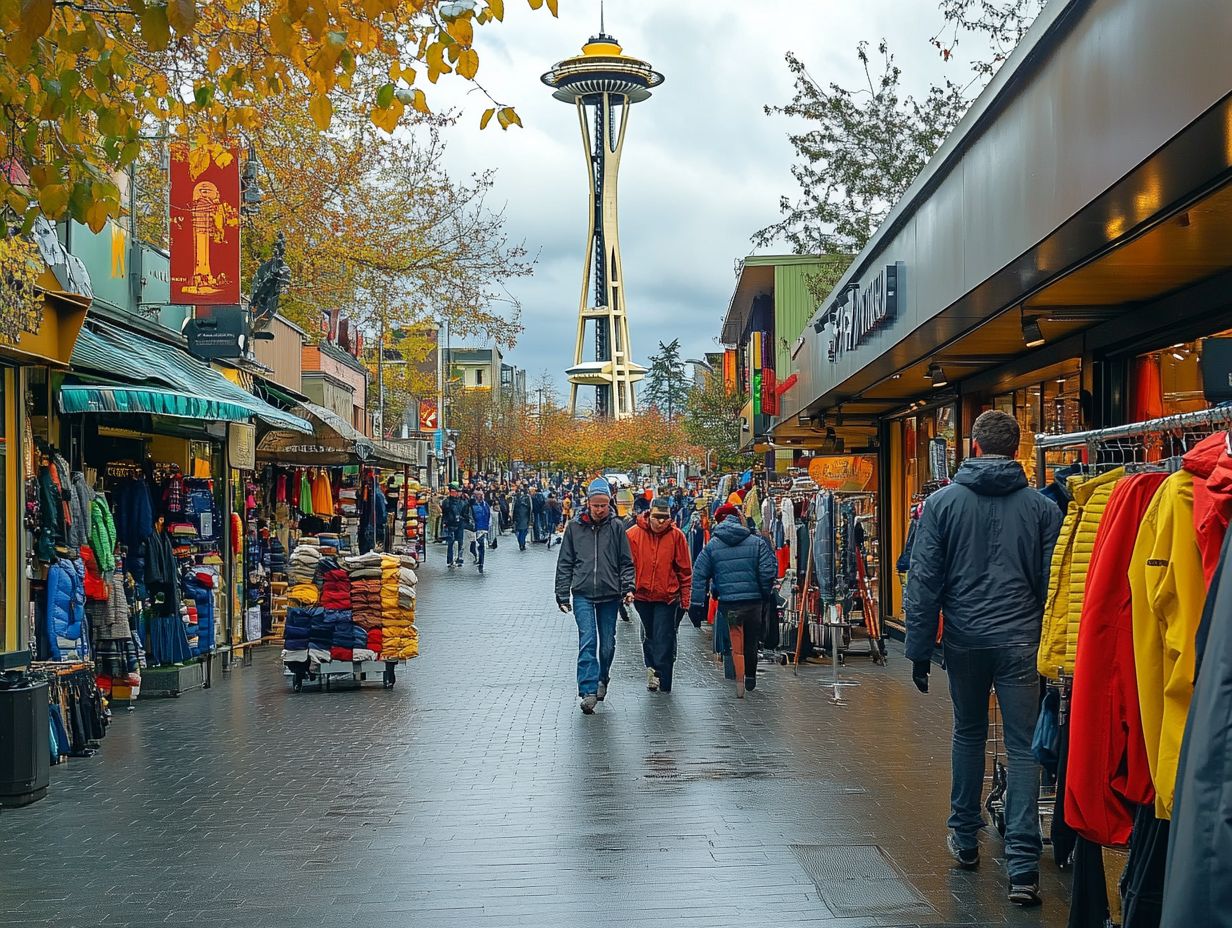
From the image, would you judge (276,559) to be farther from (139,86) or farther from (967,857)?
(967,857)

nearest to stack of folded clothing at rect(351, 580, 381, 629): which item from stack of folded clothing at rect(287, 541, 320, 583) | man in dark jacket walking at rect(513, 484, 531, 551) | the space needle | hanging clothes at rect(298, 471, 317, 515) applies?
stack of folded clothing at rect(287, 541, 320, 583)

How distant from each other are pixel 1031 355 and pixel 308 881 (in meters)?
8.41

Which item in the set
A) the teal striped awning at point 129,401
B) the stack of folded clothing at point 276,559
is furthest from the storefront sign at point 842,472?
the stack of folded clothing at point 276,559

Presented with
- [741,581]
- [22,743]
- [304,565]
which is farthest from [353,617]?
[22,743]

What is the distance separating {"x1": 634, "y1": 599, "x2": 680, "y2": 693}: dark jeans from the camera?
13.4 m

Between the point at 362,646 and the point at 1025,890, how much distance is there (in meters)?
8.69

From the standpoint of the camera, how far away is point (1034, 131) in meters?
7.23

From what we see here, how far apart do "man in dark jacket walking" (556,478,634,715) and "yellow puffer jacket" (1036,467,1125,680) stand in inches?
261

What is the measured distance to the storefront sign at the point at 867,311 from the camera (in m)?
11.8

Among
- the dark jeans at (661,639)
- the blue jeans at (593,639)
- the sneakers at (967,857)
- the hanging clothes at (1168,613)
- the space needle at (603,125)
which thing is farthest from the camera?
the space needle at (603,125)

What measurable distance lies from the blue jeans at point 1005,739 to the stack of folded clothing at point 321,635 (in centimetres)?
819

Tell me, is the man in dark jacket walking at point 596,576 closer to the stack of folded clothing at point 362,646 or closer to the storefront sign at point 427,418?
the stack of folded clothing at point 362,646

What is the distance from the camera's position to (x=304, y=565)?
15.4 meters

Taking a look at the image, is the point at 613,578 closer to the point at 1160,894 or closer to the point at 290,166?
the point at 1160,894
